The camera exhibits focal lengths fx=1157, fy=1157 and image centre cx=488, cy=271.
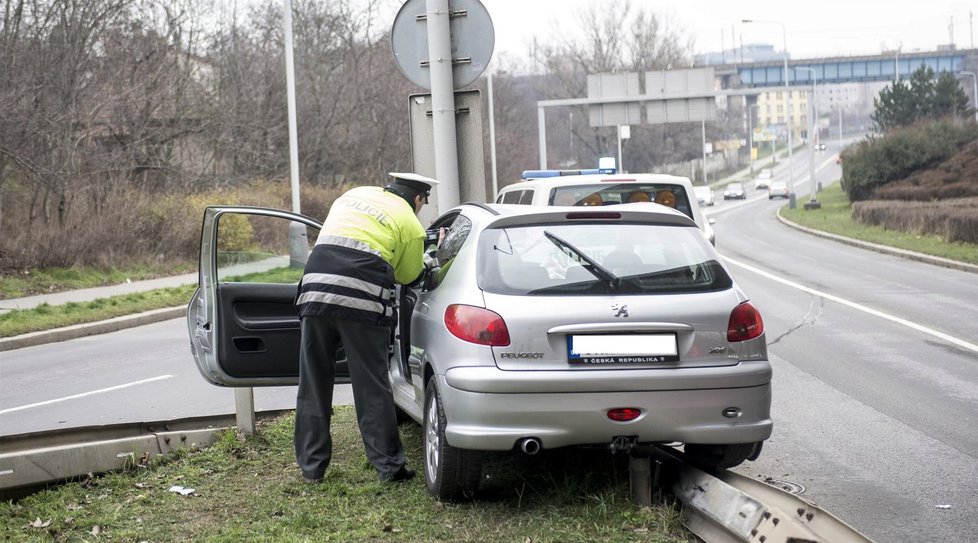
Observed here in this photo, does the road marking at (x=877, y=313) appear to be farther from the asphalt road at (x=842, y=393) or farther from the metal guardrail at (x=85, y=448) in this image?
the metal guardrail at (x=85, y=448)

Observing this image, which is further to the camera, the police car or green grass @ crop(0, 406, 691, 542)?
the police car

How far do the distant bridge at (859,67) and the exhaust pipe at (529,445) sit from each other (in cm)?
11165

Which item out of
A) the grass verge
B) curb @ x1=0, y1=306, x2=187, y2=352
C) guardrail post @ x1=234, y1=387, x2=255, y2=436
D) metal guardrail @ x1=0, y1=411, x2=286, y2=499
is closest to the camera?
metal guardrail @ x1=0, y1=411, x2=286, y2=499

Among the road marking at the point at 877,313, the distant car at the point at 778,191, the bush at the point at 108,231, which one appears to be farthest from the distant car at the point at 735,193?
the road marking at the point at 877,313

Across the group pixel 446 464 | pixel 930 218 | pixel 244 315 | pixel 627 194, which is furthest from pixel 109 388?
pixel 930 218

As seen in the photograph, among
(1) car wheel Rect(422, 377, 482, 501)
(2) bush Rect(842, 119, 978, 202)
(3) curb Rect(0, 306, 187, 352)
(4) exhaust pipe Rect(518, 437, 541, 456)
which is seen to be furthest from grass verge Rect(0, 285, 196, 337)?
(2) bush Rect(842, 119, 978, 202)

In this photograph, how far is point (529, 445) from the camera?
5.33 m

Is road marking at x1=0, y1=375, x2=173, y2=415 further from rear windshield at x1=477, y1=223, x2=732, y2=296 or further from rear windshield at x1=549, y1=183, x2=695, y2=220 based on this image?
rear windshield at x1=477, y1=223, x2=732, y2=296

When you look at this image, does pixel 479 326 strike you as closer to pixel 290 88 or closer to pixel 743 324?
pixel 743 324

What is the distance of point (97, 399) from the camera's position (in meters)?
10.5

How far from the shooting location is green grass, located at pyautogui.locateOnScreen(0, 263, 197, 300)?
68.6ft

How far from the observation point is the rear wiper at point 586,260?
5.57m

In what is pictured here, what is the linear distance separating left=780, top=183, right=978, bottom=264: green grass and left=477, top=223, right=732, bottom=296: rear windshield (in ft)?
65.9

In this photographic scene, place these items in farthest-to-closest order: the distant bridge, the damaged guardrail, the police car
Result: the distant bridge
the police car
the damaged guardrail
